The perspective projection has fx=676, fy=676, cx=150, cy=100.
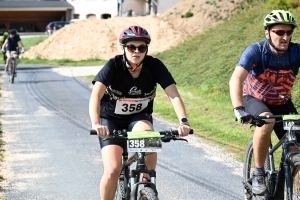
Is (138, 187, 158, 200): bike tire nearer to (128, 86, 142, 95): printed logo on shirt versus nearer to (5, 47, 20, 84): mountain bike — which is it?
(128, 86, 142, 95): printed logo on shirt

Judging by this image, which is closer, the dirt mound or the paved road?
the paved road

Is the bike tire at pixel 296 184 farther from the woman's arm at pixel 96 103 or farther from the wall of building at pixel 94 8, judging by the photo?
the wall of building at pixel 94 8

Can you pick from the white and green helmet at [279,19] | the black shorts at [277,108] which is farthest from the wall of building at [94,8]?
the white and green helmet at [279,19]

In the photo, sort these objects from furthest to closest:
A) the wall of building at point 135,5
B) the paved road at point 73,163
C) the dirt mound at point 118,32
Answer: the wall of building at point 135,5
the dirt mound at point 118,32
the paved road at point 73,163

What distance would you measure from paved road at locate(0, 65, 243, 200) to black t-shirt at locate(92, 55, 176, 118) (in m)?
1.92

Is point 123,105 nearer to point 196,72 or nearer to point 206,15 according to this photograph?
point 196,72

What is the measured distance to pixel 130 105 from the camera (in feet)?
19.3

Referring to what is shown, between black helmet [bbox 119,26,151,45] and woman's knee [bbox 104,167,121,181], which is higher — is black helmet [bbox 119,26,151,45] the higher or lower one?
the higher one

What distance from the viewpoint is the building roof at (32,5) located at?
85.5 meters

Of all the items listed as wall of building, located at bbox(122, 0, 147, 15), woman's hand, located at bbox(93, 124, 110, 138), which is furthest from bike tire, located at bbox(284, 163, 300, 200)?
wall of building, located at bbox(122, 0, 147, 15)

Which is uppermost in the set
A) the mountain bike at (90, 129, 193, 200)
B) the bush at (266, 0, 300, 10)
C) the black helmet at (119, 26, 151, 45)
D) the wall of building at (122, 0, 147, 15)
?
the black helmet at (119, 26, 151, 45)

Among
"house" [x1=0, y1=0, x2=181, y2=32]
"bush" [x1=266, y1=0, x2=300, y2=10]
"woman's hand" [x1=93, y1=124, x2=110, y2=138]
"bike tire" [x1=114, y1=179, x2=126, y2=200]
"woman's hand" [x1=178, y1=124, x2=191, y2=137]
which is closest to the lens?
"woman's hand" [x1=93, y1=124, x2=110, y2=138]

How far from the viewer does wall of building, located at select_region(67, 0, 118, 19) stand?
82.0 metres

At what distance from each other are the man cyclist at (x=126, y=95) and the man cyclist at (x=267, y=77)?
2.36 ft
